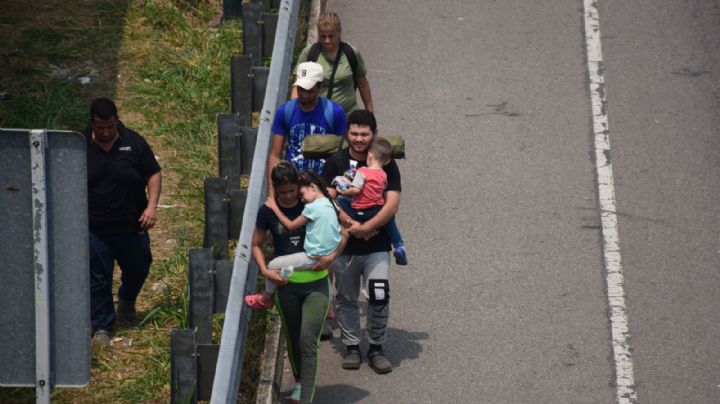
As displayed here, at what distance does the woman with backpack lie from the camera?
9.09 m

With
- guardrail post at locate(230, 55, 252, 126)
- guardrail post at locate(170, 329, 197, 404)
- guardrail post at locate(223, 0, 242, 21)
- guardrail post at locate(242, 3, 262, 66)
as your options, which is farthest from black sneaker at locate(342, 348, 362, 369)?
guardrail post at locate(223, 0, 242, 21)

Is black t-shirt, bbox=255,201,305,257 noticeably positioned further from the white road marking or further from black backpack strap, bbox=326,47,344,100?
the white road marking

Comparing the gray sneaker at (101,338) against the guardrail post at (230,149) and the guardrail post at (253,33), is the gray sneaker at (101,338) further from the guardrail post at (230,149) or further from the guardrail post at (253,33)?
the guardrail post at (253,33)

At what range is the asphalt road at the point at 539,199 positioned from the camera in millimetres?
8422

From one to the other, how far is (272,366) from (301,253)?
96cm

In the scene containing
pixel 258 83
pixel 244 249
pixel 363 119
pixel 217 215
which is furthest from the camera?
pixel 258 83

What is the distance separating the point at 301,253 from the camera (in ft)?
24.5

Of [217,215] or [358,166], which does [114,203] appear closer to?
[217,215]

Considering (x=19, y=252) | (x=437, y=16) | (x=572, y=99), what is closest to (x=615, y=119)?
(x=572, y=99)

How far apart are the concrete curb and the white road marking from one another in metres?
2.35

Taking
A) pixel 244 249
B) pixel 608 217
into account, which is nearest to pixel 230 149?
pixel 244 249

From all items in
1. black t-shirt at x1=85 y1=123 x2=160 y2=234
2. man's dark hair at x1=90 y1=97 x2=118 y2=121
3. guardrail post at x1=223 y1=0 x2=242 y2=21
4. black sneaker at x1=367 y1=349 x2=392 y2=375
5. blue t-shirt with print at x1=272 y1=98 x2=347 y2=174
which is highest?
guardrail post at x1=223 y1=0 x2=242 y2=21

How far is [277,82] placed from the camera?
9.16 meters

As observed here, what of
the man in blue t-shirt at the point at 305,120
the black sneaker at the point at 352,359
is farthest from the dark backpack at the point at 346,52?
the black sneaker at the point at 352,359
